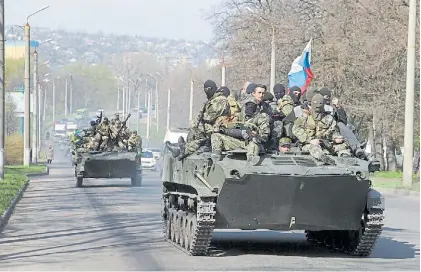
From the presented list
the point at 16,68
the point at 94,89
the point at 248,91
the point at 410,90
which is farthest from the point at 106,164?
the point at 94,89

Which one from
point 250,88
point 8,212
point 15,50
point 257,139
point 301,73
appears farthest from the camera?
point 15,50

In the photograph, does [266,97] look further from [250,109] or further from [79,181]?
[79,181]

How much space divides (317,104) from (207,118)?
1538 mm

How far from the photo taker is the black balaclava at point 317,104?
16.0 metres

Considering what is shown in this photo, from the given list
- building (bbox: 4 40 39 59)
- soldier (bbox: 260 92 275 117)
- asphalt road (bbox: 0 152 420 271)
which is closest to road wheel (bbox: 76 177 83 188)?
asphalt road (bbox: 0 152 420 271)

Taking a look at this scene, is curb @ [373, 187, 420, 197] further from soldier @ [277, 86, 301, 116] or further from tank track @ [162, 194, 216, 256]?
tank track @ [162, 194, 216, 256]

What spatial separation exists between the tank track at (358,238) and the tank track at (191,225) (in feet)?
6.36

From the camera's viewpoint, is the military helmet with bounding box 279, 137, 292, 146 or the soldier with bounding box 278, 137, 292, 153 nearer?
the soldier with bounding box 278, 137, 292, 153

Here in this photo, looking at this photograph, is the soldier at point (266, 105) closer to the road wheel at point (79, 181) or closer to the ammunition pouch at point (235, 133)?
the ammunition pouch at point (235, 133)

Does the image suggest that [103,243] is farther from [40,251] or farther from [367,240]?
[367,240]

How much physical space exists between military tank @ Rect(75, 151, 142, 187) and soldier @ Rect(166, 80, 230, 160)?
749 inches

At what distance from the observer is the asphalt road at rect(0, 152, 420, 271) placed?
14.2m

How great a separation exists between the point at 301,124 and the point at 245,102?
2.94 feet

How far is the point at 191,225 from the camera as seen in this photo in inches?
615
